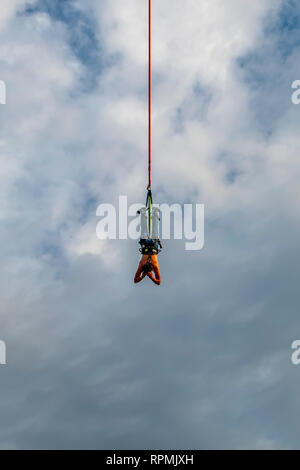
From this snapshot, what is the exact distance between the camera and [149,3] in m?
45.9

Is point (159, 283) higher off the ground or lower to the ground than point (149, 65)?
lower

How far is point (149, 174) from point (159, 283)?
29.9 feet

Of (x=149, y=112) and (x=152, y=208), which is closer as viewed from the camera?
(x=149, y=112)

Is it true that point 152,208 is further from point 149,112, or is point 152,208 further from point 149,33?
point 149,33

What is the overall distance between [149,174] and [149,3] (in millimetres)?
13543

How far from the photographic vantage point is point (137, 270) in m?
47.7
